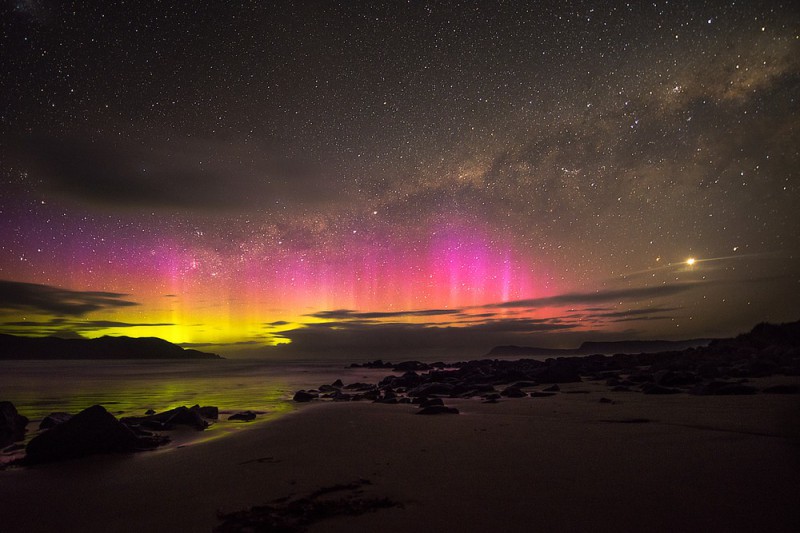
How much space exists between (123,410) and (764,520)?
14285 mm

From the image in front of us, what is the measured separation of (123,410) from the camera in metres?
11.6

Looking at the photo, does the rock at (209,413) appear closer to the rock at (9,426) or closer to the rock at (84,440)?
the rock at (9,426)

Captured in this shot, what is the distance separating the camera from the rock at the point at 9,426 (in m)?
6.86

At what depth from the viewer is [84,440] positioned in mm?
5488

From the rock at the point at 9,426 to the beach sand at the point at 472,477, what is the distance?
2.90 metres

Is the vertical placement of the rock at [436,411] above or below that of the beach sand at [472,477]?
below

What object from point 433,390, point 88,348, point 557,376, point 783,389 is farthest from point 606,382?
point 88,348

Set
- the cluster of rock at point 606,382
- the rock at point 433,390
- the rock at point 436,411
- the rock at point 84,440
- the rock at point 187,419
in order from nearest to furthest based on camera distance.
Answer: the rock at point 84,440 < the rock at point 187,419 < the rock at point 436,411 < the cluster of rock at point 606,382 < the rock at point 433,390

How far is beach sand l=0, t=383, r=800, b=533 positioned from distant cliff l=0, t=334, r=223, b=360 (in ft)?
461

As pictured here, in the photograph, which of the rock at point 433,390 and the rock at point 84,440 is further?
the rock at point 433,390

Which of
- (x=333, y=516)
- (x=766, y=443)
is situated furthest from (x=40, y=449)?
(x=766, y=443)

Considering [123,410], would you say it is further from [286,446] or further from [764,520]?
[764,520]

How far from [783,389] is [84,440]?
13990mm

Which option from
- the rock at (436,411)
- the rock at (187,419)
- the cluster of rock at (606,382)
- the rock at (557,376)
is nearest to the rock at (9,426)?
the rock at (187,419)
